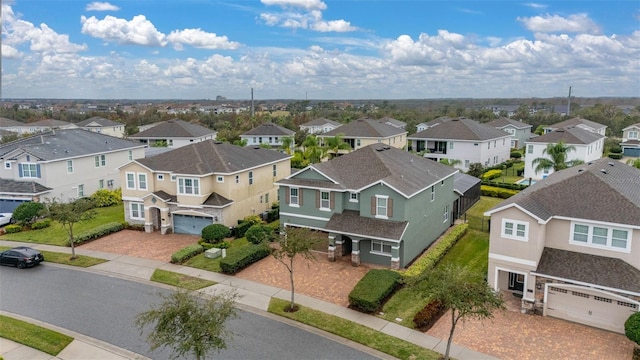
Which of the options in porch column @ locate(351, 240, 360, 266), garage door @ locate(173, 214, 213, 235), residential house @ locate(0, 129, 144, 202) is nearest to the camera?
porch column @ locate(351, 240, 360, 266)

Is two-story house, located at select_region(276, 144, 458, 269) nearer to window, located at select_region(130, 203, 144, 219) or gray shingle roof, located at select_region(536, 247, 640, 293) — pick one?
gray shingle roof, located at select_region(536, 247, 640, 293)

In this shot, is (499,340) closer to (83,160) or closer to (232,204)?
(232,204)

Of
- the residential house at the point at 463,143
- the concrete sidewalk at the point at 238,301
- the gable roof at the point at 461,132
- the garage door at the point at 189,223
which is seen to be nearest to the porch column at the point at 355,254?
the concrete sidewalk at the point at 238,301

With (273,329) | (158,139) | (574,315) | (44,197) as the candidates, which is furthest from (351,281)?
(158,139)

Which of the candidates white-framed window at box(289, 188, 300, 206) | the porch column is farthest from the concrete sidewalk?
white-framed window at box(289, 188, 300, 206)

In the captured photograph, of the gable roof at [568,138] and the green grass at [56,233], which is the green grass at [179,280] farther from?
the gable roof at [568,138]

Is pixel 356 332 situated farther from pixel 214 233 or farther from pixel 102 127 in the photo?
pixel 102 127
